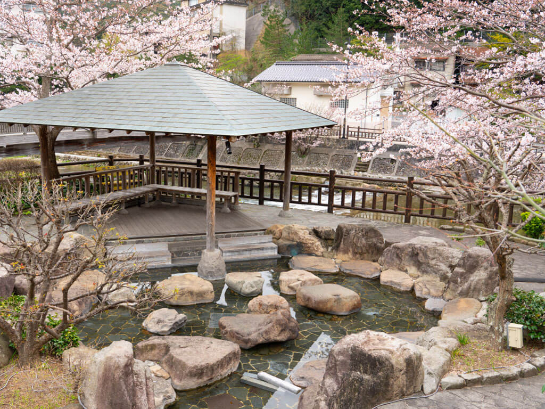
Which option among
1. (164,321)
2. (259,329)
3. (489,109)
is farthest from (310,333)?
(489,109)

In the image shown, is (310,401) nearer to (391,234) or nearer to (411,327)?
(411,327)

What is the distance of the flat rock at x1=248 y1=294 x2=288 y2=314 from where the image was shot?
8156 millimetres

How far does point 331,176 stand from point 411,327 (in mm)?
6402

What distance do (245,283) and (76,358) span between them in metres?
4.05

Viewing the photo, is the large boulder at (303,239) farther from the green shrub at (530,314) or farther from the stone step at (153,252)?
the green shrub at (530,314)

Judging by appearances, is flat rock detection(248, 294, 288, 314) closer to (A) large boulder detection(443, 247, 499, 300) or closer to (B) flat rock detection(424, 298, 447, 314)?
(B) flat rock detection(424, 298, 447, 314)

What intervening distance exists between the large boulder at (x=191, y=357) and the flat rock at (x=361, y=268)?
15.0ft

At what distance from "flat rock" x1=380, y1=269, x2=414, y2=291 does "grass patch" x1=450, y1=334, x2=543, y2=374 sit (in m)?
3.40

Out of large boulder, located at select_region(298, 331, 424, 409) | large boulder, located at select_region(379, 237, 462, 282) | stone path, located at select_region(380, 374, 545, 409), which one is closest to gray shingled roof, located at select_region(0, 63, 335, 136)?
large boulder, located at select_region(379, 237, 462, 282)

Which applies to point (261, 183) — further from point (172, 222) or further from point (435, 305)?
point (435, 305)

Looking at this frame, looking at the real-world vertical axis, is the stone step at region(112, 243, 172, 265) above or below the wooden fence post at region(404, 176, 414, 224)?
below

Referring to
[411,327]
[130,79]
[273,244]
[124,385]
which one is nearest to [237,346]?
[124,385]

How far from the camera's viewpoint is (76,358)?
5.76m

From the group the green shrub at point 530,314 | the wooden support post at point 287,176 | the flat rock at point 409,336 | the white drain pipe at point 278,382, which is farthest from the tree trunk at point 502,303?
the wooden support post at point 287,176
